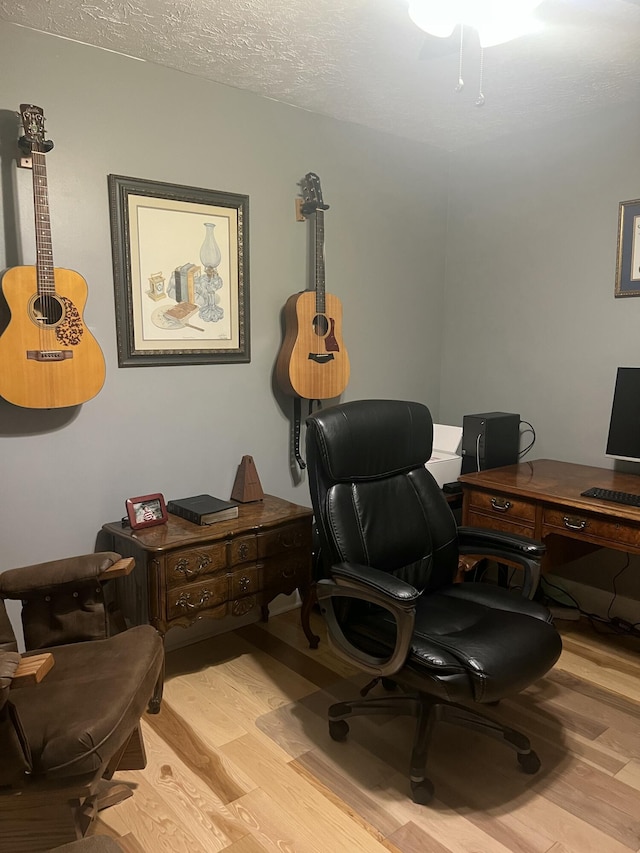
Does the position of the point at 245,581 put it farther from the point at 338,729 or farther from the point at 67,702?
the point at 67,702

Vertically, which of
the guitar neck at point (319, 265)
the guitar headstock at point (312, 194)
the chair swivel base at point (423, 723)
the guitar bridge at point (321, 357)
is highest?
the guitar headstock at point (312, 194)

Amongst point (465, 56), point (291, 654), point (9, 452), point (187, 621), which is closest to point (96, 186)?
point (9, 452)

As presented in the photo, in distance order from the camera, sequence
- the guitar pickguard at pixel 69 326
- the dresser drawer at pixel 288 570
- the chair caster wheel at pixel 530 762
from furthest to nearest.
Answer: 1. the dresser drawer at pixel 288 570
2. the guitar pickguard at pixel 69 326
3. the chair caster wheel at pixel 530 762

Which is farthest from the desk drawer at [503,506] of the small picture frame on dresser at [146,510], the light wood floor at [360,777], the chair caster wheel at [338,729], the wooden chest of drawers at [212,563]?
the small picture frame on dresser at [146,510]

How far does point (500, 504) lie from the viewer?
269 cm

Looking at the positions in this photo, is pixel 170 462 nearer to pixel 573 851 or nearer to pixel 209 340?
pixel 209 340

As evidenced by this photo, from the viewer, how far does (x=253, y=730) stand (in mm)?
2164

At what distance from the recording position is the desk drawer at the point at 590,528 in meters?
2.30

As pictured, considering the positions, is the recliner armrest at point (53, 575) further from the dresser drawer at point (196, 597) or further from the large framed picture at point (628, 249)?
the large framed picture at point (628, 249)

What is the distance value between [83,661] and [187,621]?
24.5 inches

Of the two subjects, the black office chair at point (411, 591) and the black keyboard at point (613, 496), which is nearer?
the black office chair at point (411, 591)

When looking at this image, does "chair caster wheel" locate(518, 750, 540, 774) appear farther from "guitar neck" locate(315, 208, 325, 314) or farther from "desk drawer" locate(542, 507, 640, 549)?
"guitar neck" locate(315, 208, 325, 314)

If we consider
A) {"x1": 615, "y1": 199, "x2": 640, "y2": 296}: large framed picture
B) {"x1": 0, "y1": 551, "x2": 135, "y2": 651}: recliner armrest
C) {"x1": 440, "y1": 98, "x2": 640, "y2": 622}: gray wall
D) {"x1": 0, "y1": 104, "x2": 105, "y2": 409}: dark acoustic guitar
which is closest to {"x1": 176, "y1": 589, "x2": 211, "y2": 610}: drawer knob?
{"x1": 0, "y1": 551, "x2": 135, "y2": 651}: recliner armrest

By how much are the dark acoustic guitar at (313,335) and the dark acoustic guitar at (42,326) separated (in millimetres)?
926
